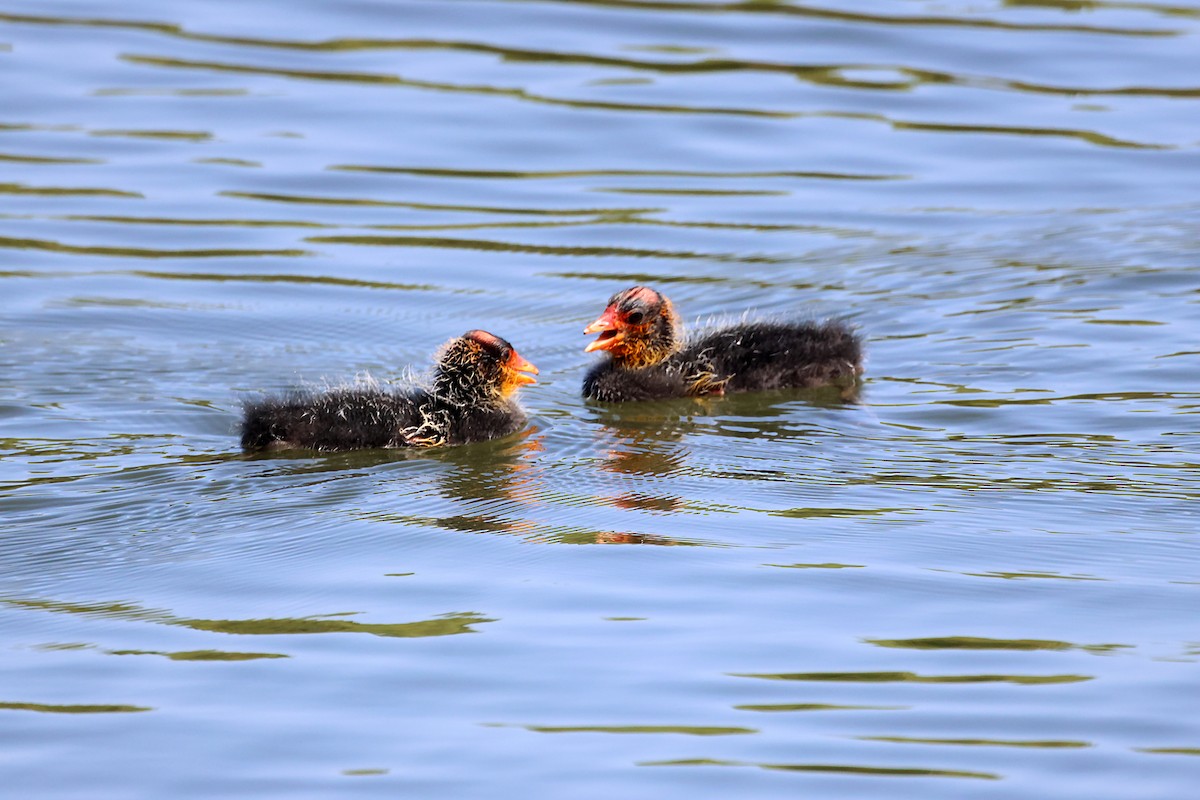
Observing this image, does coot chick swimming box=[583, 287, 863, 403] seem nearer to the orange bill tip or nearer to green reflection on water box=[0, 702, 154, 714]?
the orange bill tip

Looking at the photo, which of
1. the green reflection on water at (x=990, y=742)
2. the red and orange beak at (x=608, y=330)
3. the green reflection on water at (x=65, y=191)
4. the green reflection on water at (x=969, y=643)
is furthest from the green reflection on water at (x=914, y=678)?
the green reflection on water at (x=65, y=191)

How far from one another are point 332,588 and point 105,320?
5.23m

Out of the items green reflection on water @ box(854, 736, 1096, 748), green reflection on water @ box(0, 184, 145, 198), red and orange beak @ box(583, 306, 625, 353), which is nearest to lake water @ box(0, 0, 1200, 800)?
green reflection on water @ box(854, 736, 1096, 748)

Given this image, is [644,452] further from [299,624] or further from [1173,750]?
[1173,750]

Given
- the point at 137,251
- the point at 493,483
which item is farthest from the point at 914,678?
the point at 137,251

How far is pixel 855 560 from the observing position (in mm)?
→ 7176

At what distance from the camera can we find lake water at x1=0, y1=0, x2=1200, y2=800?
574 centimetres

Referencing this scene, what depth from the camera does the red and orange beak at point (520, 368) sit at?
9.69 m

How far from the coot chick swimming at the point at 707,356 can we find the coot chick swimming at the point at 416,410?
764 mm

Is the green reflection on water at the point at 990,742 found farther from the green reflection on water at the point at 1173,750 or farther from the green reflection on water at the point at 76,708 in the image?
the green reflection on water at the point at 76,708

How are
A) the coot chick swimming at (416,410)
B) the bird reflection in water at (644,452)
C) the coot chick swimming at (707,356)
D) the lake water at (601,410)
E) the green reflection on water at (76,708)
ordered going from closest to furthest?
1. the lake water at (601,410)
2. the green reflection on water at (76,708)
3. the bird reflection in water at (644,452)
4. the coot chick swimming at (416,410)
5. the coot chick swimming at (707,356)

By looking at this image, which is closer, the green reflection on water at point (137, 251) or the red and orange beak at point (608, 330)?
the red and orange beak at point (608, 330)

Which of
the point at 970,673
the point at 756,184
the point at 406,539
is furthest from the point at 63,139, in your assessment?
the point at 970,673

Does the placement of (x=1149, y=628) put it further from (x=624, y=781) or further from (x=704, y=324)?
(x=704, y=324)
